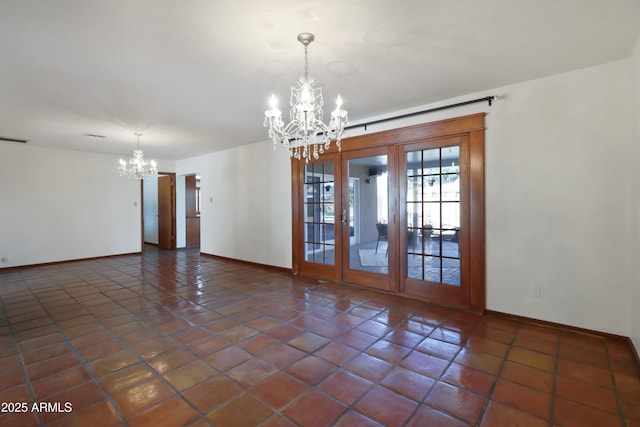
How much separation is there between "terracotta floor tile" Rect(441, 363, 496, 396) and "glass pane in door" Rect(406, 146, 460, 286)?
152cm

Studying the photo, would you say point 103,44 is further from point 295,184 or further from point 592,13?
point 592,13

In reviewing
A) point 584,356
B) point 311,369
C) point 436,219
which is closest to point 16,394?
point 311,369

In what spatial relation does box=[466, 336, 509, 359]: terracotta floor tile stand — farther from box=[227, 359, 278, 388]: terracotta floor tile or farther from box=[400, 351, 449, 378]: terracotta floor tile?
box=[227, 359, 278, 388]: terracotta floor tile

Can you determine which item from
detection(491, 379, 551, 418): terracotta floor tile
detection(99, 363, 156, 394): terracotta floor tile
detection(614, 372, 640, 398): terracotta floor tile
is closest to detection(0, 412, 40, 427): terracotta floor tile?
detection(99, 363, 156, 394): terracotta floor tile

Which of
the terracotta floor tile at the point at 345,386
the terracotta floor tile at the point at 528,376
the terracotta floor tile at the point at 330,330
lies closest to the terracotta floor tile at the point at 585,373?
the terracotta floor tile at the point at 528,376

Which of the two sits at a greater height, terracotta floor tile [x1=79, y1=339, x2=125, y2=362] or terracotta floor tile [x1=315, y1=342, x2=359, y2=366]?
terracotta floor tile [x1=79, y1=339, x2=125, y2=362]

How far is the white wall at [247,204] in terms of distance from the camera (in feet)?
18.0

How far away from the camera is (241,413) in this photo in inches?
70.3

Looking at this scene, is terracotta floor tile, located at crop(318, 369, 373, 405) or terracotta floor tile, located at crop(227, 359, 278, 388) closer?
terracotta floor tile, located at crop(318, 369, 373, 405)

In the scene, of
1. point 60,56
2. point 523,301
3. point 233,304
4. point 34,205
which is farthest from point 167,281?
point 523,301

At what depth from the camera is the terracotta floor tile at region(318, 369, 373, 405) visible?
194 cm

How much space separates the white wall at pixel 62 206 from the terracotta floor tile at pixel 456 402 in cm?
779

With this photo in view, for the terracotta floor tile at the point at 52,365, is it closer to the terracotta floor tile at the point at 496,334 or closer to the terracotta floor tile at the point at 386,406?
the terracotta floor tile at the point at 386,406

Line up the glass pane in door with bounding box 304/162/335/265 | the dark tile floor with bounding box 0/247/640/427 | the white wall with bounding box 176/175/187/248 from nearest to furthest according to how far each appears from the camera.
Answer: the dark tile floor with bounding box 0/247/640/427 → the glass pane in door with bounding box 304/162/335/265 → the white wall with bounding box 176/175/187/248
